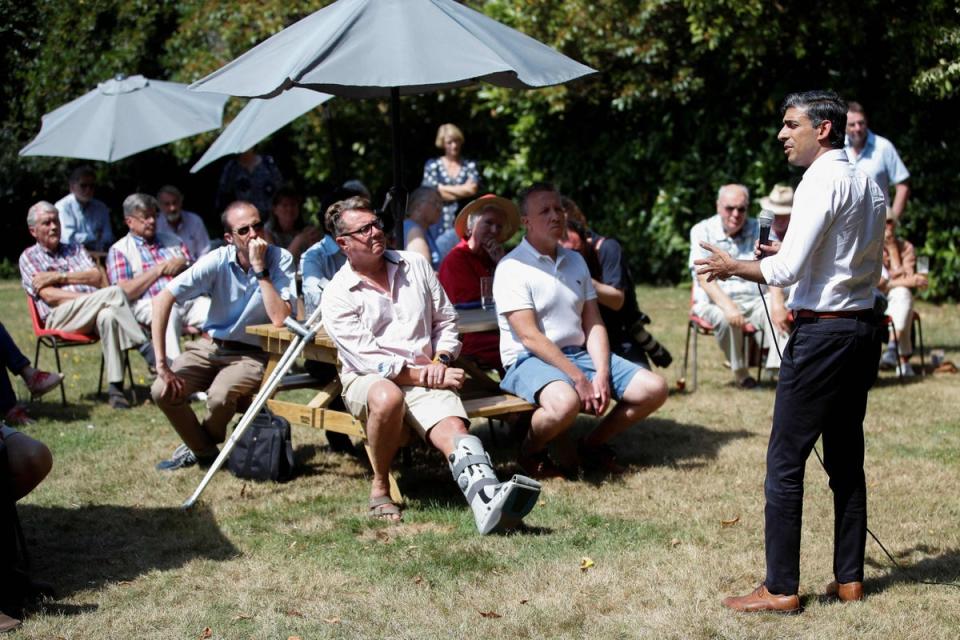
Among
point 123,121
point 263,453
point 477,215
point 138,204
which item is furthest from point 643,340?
point 123,121

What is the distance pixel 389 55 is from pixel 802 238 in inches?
97.5

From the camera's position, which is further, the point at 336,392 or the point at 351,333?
the point at 336,392

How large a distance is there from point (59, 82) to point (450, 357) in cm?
1136

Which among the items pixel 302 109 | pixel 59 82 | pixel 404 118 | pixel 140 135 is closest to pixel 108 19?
pixel 59 82

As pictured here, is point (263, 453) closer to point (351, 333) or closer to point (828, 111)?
point (351, 333)

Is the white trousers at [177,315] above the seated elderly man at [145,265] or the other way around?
the other way around

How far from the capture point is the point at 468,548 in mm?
4789

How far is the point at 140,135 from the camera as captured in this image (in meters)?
9.09

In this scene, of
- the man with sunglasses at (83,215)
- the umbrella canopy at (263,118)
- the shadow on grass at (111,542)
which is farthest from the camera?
the man with sunglasses at (83,215)

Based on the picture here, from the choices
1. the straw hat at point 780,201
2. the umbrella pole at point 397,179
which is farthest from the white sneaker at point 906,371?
the umbrella pole at point 397,179

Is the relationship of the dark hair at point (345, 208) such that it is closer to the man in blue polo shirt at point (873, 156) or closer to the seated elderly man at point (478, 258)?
the seated elderly man at point (478, 258)

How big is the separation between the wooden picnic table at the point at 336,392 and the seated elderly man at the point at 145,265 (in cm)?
234

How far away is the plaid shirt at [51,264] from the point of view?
8172mm

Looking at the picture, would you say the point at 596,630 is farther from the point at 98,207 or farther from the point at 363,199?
the point at 98,207
